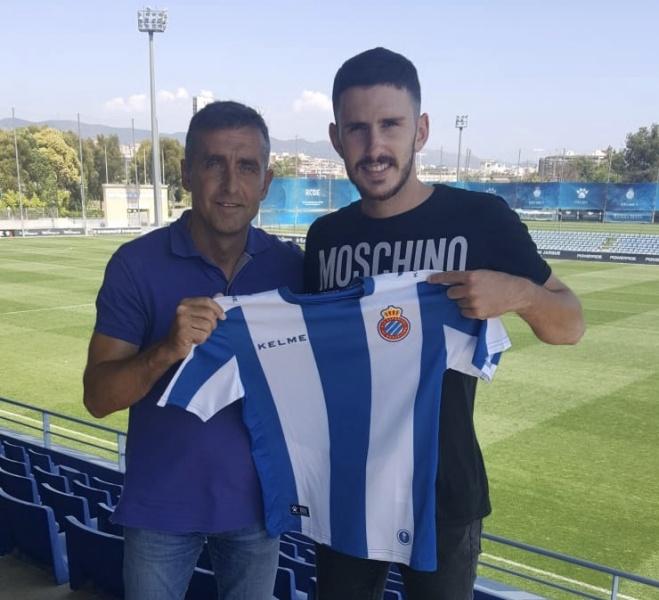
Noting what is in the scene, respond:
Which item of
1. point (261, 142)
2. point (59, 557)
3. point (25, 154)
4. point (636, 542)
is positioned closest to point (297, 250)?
point (261, 142)

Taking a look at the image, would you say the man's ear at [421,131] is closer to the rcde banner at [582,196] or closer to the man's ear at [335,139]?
the man's ear at [335,139]

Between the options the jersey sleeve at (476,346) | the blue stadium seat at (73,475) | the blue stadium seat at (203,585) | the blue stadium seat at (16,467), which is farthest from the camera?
the blue stadium seat at (73,475)

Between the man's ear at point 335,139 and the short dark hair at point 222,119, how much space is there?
236 mm

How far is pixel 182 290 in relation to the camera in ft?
7.41

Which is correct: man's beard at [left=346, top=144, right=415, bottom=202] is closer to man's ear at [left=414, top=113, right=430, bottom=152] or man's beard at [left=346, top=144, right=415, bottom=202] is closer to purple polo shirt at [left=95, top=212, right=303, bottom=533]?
man's ear at [left=414, top=113, right=430, bottom=152]

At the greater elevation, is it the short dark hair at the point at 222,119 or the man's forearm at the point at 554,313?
the short dark hair at the point at 222,119

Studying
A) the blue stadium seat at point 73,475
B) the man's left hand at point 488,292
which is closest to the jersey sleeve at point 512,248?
the man's left hand at point 488,292

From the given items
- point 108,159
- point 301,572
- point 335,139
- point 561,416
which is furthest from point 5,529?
point 108,159

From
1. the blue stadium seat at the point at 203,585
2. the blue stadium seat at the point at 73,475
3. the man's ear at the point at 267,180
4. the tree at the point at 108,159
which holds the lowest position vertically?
the blue stadium seat at the point at 73,475

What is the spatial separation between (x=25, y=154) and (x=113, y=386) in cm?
7021

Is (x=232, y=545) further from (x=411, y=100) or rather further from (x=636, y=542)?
(x=636, y=542)

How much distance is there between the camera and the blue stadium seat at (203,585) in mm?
3086

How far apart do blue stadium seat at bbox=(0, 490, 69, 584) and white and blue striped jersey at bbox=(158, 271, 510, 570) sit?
6.90ft

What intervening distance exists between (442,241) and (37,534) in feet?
10.1
